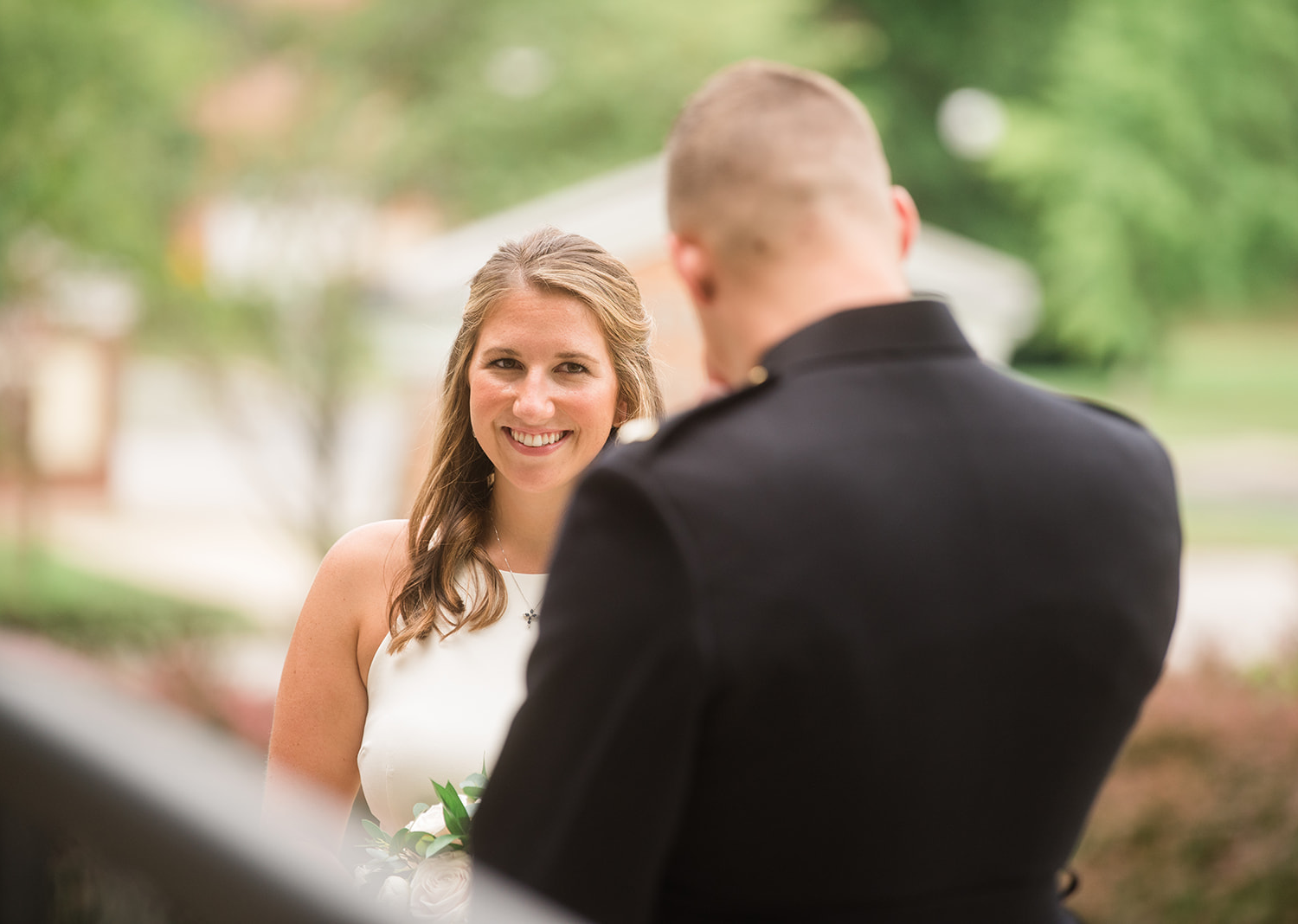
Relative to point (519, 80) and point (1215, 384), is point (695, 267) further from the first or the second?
point (1215, 384)

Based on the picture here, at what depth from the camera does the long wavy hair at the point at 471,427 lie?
2.47 m

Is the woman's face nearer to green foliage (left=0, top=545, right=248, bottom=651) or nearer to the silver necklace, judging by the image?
the silver necklace

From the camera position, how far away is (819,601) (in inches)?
49.6

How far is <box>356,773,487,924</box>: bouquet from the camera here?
1860 millimetres

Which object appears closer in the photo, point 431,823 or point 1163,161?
point 431,823

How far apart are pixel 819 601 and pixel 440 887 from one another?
0.90 m

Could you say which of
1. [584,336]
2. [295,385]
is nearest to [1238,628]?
[295,385]

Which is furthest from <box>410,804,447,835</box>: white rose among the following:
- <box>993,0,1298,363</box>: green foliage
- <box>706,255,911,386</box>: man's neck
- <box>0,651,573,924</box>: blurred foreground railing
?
<box>993,0,1298,363</box>: green foliage

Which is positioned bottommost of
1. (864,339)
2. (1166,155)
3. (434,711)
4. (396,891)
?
(396,891)

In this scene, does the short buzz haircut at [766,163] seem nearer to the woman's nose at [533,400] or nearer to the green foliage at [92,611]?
the woman's nose at [533,400]

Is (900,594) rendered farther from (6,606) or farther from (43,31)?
(6,606)

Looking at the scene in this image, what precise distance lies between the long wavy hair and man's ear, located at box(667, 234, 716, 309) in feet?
3.47

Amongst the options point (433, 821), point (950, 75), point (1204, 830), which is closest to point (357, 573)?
point (433, 821)

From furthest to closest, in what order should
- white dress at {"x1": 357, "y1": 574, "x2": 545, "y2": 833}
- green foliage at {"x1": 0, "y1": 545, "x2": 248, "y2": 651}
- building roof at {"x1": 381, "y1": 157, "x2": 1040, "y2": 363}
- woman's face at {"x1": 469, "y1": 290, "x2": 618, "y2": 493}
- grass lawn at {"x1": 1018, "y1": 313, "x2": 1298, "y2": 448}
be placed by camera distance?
1. grass lawn at {"x1": 1018, "y1": 313, "x2": 1298, "y2": 448}
2. green foliage at {"x1": 0, "y1": 545, "x2": 248, "y2": 651}
3. building roof at {"x1": 381, "y1": 157, "x2": 1040, "y2": 363}
4. woman's face at {"x1": 469, "y1": 290, "x2": 618, "y2": 493}
5. white dress at {"x1": 357, "y1": 574, "x2": 545, "y2": 833}
